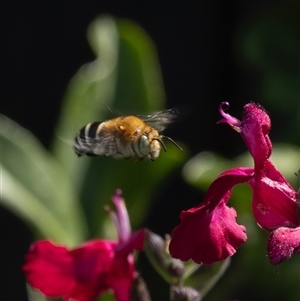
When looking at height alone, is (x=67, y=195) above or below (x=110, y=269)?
below

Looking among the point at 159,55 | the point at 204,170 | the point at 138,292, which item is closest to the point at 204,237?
the point at 138,292

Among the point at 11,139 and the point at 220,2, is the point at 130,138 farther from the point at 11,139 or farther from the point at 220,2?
the point at 220,2

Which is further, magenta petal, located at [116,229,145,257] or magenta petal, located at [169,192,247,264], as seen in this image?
magenta petal, located at [116,229,145,257]

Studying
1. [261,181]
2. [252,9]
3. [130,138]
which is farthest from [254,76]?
[261,181]

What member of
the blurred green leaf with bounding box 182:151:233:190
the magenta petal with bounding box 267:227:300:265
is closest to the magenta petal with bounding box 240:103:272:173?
the magenta petal with bounding box 267:227:300:265

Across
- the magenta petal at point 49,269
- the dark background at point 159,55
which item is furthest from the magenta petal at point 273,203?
the dark background at point 159,55

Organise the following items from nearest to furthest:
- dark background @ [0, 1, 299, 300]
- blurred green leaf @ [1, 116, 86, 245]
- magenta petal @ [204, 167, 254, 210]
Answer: magenta petal @ [204, 167, 254, 210] → blurred green leaf @ [1, 116, 86, 245] → dark background @ [0, 1, 299, 300]

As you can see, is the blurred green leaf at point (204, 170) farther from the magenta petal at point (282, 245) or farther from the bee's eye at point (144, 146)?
the magenta petal at point (282, 245)

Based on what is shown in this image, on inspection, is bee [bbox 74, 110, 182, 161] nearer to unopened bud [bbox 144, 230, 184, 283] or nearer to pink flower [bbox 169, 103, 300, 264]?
unopened bud [bbox 144, 230, 184, 283]
